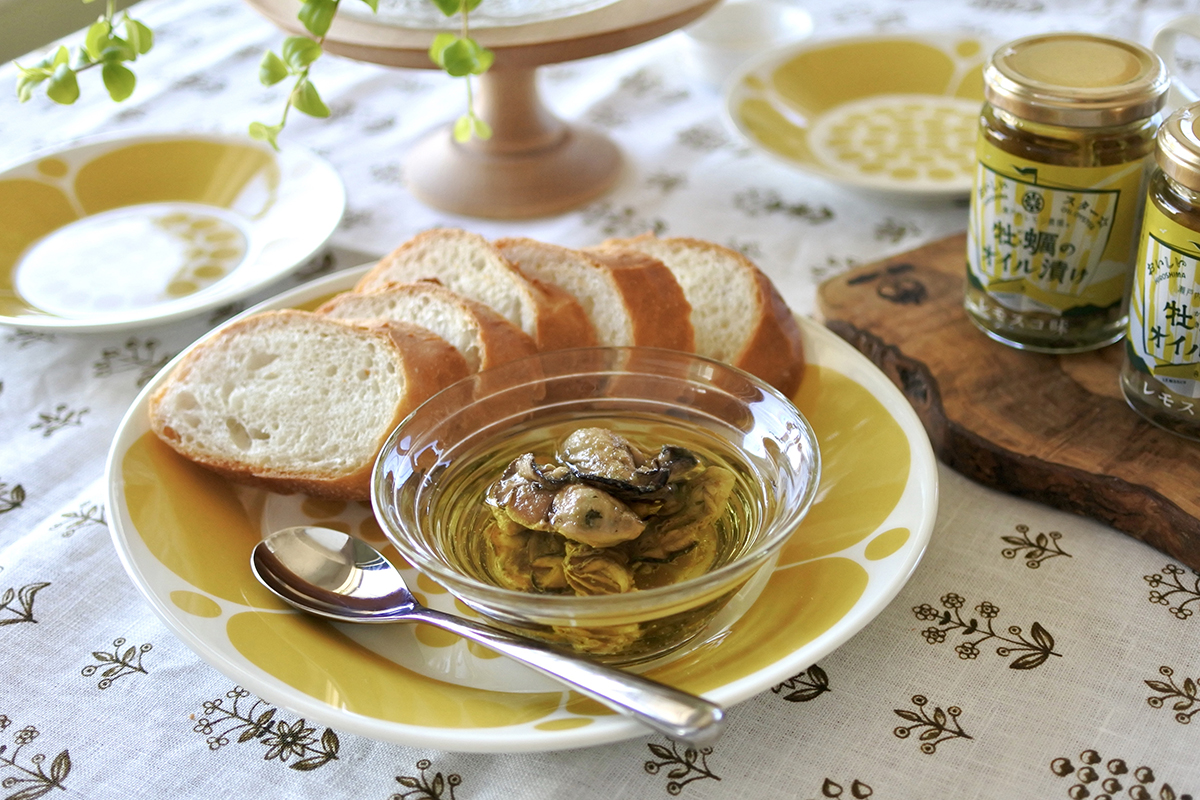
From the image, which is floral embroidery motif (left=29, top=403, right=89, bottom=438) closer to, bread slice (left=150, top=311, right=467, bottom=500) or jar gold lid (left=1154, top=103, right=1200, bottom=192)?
bread slice (left=150, top=311, right=467, bottom=500)

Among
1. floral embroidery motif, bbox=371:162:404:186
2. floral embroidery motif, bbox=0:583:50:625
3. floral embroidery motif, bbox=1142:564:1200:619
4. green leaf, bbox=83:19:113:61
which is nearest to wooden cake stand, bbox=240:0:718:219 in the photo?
floral embroidery motif, bbox=371:162:404:186

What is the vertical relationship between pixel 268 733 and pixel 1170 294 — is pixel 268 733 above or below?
below

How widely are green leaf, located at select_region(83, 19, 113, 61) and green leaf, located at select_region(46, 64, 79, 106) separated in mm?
28

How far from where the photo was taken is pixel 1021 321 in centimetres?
118

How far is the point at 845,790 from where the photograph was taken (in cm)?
78

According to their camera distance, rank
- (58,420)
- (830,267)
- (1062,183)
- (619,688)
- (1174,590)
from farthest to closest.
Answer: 1. (830,267)
2. (58,420)
3. (1062,183)
4. (1174,590)
5. (619,688)

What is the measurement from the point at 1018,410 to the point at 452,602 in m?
0.65

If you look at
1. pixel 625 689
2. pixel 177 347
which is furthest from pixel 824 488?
pixel 177 347

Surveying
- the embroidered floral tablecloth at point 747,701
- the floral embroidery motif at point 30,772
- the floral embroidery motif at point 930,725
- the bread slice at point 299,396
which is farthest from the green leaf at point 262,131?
the floral embroidery motif at point 930,725

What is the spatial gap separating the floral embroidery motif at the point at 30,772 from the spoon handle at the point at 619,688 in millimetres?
344

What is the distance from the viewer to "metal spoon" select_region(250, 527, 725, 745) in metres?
0.70

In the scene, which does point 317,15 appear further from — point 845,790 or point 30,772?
point 845,790

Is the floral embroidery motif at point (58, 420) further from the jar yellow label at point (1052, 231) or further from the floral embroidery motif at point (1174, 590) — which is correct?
the floral embroidery motif at point (1174, 590)

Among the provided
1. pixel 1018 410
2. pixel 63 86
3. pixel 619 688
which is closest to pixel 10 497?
pixel 63 86
